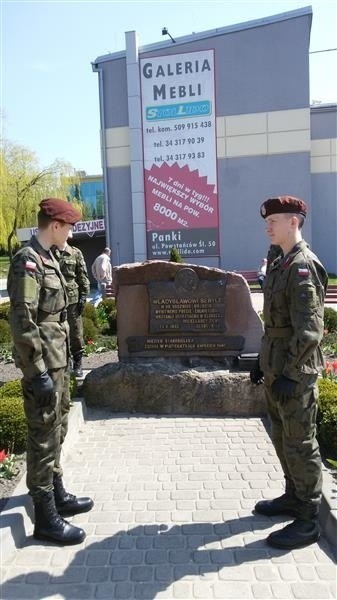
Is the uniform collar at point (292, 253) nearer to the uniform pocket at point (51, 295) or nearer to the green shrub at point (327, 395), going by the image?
the uniform pocket at point (51, 295)

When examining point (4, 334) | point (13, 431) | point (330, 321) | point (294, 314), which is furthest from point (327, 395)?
point (4, 334)

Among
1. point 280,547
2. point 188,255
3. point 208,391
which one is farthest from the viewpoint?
point 188,255

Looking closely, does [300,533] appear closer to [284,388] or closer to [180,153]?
[284,388]

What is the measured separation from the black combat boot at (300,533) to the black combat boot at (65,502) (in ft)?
4.39

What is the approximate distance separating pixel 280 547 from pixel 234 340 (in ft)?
10.5

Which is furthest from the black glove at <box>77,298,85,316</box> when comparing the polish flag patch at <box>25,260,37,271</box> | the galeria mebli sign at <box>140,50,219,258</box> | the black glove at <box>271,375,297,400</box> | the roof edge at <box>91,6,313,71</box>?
the roof edge at <box>91,6,313,71</box>

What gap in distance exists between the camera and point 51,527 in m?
3.33

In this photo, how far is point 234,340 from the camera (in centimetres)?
623

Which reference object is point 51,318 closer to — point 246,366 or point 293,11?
point 246,366

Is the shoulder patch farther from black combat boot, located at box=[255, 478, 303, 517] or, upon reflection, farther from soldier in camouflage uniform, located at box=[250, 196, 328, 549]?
black combat boot, located at box=[255, 478, 303, 517]

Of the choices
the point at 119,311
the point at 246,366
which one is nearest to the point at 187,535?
the point at 246,366

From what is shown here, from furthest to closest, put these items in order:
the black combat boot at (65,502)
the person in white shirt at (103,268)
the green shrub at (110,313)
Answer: the person in white shirt at (103,268), the green shrub at (110,313), the black combat boot at (65,502)

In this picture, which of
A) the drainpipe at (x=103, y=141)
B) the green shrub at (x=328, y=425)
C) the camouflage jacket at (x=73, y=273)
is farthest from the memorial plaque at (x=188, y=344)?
the drainpipe at (x=103, y=141)

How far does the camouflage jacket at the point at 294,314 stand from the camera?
3105mm
